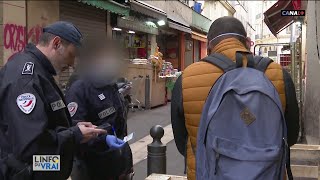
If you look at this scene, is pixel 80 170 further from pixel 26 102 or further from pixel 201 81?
pixel 201 81

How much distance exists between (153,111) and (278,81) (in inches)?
473

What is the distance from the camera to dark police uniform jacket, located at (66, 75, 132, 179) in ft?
11.9

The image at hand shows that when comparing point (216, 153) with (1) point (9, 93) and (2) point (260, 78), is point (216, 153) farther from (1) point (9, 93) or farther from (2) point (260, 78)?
(1) point (9, 93)

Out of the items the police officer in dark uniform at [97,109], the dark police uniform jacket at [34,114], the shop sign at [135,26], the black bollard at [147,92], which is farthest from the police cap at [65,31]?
the shop sign at [135,26]

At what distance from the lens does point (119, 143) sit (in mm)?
3422

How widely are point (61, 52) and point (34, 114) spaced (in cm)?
51

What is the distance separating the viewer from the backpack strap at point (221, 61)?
235 cm

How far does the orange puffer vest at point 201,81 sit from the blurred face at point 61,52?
82cm

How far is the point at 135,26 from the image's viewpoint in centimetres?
1688

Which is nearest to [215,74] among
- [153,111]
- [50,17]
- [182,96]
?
[182,96]

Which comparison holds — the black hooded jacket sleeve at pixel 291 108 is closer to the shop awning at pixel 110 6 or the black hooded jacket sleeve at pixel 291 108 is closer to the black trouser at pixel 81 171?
the black trouser at pixel 81 171

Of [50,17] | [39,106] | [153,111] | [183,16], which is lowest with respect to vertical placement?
[153,111]

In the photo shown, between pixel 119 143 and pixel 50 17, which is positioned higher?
pixel 50 17

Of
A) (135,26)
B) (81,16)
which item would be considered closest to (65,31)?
(81,16)
